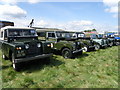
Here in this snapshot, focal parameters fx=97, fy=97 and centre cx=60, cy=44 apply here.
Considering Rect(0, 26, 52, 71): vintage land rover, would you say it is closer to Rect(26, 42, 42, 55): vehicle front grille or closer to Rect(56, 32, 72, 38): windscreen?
Rect(26, 42, 42, 55): vehicle front grille

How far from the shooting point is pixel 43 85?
3281mm

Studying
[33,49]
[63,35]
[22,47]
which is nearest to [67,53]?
[63,35]

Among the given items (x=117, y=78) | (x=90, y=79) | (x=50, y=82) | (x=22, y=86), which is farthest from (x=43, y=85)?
(x=117, y=78)

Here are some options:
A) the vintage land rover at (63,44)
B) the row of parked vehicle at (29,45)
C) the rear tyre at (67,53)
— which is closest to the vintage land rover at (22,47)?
the row of parked vehicle at (29,45)

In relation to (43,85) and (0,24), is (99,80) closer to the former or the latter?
(43,85)

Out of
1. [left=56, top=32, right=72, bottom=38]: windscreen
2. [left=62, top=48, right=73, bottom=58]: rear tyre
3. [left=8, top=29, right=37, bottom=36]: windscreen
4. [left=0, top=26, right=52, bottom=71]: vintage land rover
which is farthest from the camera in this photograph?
[left=56, top=32, right=72, bottom=38]: windscreen

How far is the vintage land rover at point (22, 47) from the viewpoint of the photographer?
411 cm

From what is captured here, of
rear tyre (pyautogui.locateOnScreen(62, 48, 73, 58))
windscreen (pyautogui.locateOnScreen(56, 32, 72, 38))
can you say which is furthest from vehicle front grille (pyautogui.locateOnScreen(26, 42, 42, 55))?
windscreen (pyautogui.locateOnScreen(56, 32, 72, 38))

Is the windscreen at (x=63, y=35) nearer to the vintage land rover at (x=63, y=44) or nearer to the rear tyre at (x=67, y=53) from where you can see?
the vintage land rover at (x=63, y=44)

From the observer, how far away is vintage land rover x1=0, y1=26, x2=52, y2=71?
13.5ft

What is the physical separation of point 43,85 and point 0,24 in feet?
82.3

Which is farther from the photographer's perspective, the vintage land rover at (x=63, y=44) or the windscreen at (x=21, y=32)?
the vintage land rover at (x=63, y=44)

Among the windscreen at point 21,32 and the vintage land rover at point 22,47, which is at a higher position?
the windscreen at point 21,32

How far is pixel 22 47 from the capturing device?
13.7 feet
